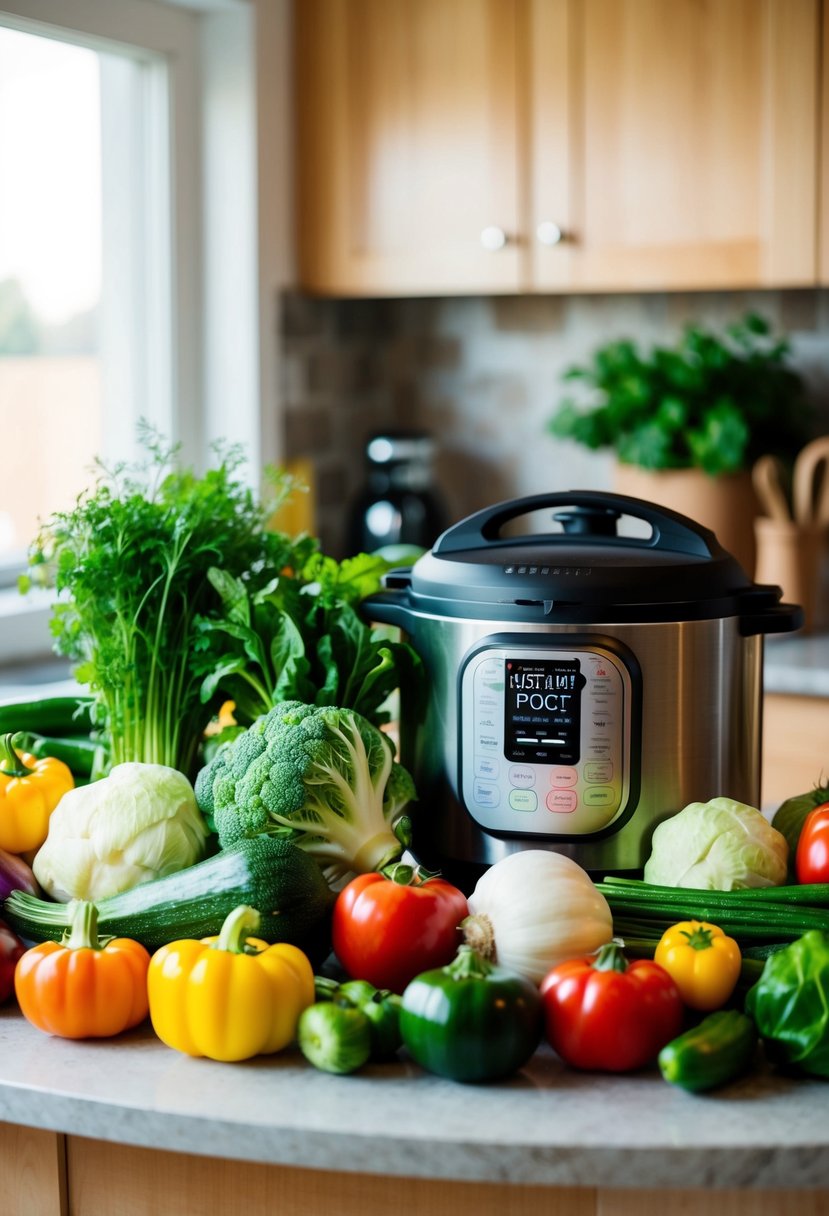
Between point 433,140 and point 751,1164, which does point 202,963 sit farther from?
point 433,140

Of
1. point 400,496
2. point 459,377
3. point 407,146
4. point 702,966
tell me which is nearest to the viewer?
point 702,966

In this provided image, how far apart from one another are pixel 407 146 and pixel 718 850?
6.49 ft

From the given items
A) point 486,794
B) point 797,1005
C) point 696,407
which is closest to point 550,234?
point 696,407

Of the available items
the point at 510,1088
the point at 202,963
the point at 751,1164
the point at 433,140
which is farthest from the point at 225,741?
the point at 433,140

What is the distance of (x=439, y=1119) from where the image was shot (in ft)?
2.63

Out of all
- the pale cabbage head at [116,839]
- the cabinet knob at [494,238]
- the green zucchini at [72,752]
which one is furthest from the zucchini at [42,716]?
the cabinet knob at [494,238]

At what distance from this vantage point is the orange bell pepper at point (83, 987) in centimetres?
Result: 91

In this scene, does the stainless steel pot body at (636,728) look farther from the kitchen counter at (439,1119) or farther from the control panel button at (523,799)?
the kitchen counter at (439,1119)

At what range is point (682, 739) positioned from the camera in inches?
44.1

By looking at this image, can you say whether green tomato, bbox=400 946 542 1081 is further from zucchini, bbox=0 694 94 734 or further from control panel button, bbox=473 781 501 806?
zucchini, bbox=0 694 94 734

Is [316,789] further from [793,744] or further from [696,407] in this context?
[696,407]

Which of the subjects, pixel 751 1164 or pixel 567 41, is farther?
pixel 567 41

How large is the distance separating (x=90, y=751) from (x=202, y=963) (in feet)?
1.78

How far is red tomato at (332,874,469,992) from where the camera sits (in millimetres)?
942
